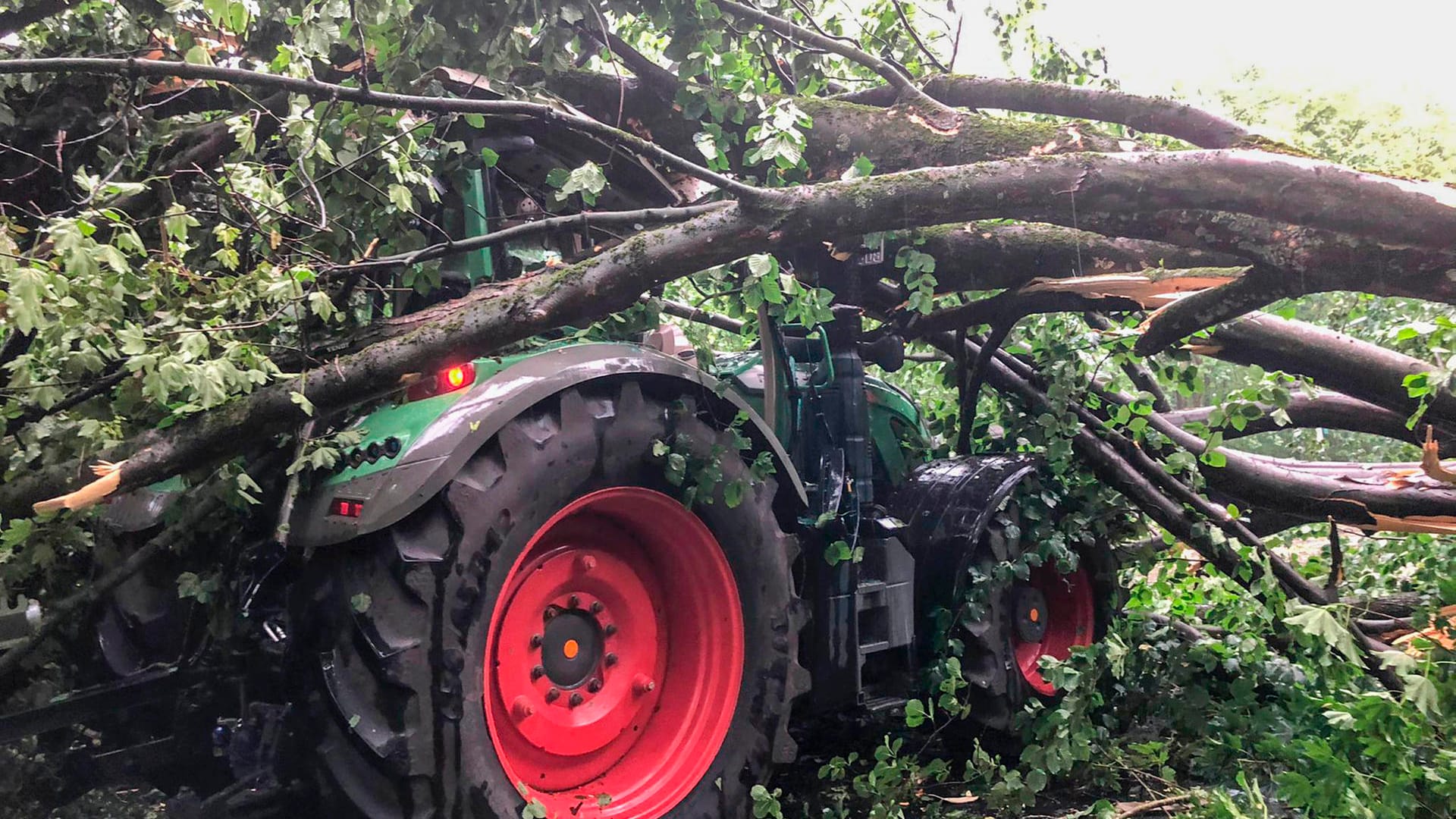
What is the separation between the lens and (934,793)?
11.5ft

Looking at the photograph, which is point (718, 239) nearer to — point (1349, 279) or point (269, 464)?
point (269, 464)

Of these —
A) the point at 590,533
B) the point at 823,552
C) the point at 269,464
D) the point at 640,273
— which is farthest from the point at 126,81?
the point at 823,552

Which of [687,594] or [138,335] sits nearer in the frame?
[138,335]

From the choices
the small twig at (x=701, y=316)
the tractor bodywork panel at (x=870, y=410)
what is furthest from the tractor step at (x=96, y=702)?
the small twig at (x=701, y=316)

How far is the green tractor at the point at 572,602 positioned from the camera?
7.42 ft

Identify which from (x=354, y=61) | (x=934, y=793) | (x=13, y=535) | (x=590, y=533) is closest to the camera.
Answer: (x=13, y=535)

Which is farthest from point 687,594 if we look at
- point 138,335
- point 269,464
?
point 138,335

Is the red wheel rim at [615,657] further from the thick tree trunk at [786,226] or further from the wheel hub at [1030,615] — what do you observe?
the wheel hub at [1030,615]

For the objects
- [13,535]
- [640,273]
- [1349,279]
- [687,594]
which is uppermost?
[640,273]

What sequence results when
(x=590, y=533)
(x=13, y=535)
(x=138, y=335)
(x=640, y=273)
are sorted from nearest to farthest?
(x=138, y=335) → (x=13, y=535) → (x=640, y=273) → (x=590, y=533)

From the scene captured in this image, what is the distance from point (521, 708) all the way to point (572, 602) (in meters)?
0.31

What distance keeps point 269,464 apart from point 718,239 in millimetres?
1298

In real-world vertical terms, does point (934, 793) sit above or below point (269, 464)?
below

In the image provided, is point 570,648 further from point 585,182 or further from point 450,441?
point 585,182
